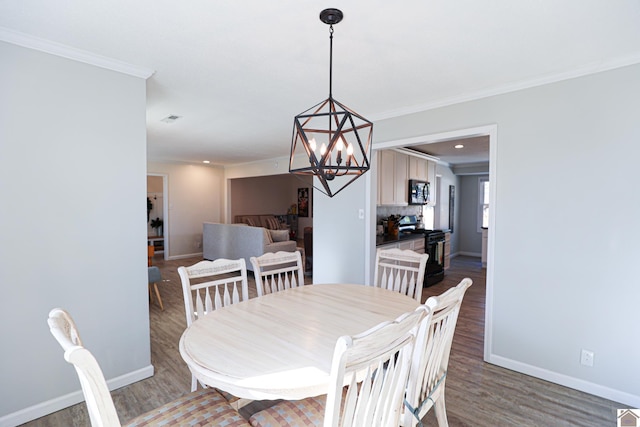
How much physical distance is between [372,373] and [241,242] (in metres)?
5.35

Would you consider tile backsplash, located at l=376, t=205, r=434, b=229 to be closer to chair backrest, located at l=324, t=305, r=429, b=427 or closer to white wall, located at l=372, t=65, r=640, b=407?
white wall, located at l=372, t=65, r=640, b=407

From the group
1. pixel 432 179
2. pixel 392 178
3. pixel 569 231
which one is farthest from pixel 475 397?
pixel 432 179

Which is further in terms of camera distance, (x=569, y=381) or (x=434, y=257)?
(x=434, y=257)

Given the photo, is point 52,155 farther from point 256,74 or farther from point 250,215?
point 250,215

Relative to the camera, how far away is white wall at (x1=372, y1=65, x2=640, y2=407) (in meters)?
2.23

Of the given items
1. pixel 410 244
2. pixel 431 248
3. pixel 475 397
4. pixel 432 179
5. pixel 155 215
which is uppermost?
pixel 432 179

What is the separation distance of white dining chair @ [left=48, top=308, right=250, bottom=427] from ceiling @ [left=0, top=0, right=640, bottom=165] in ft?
5.25

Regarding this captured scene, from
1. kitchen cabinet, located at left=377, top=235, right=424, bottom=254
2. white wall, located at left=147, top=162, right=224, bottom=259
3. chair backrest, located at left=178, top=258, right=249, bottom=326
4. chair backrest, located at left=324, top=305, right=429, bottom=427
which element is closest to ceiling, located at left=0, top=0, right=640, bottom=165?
chair backrest, located at left=178, top=258, right=249, bottom=326

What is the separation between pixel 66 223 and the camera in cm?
216

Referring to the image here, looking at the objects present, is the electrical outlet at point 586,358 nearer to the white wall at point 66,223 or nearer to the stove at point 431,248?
the stove at point 431,248

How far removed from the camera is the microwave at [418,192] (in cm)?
572

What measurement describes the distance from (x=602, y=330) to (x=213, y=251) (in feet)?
21.5

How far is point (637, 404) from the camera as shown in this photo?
217 cm

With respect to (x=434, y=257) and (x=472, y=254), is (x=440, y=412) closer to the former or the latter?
(x=434, y=257)
